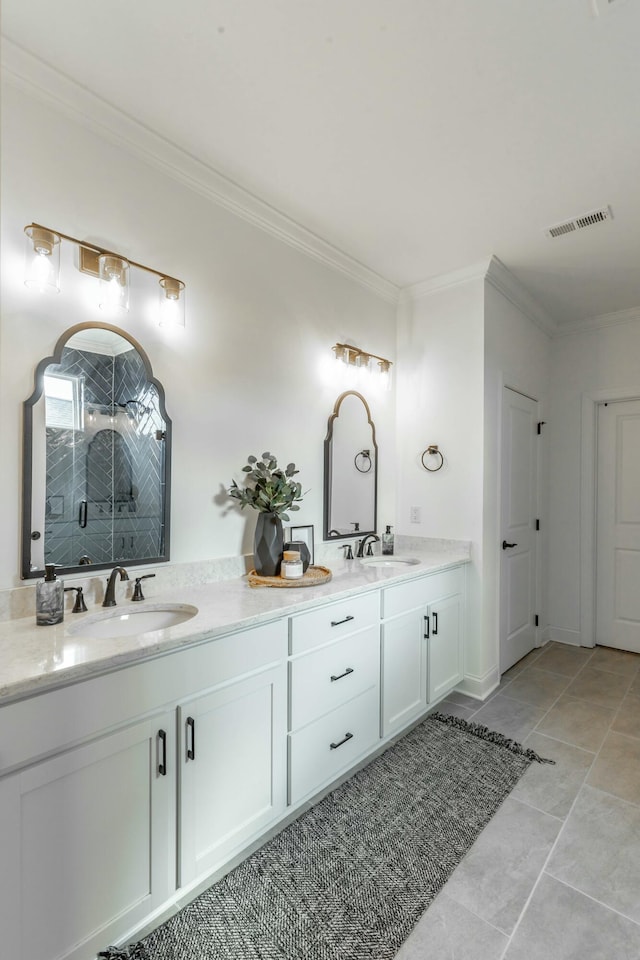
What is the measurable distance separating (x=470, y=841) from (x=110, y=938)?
1.28m

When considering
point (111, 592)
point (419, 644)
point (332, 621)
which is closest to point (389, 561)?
point (419, 644)

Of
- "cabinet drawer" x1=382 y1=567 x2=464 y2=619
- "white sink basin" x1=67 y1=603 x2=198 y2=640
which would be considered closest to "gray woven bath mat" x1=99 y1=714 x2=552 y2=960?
"cabinet drawer" x1=382 y1=567 x2=464 y2=619

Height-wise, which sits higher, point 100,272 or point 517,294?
point 517,294

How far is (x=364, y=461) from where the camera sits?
3117mm

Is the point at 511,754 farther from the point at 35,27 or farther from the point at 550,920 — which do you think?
the point at 35,27

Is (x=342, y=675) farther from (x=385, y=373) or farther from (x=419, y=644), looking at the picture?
(x=385, y=373)

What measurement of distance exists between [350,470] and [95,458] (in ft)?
5.33

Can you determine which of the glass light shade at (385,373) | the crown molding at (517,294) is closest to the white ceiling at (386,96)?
the crown molding at (517,294)

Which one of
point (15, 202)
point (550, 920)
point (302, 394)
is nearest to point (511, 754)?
point (550, 920)

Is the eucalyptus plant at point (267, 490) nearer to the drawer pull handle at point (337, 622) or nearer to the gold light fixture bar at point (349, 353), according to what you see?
the drawer pull handle at point (337, 622)

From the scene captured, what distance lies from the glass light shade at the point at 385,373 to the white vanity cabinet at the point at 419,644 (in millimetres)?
1349

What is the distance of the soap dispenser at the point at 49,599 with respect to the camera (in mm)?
1504

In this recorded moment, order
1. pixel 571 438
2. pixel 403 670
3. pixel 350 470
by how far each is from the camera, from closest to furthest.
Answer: pixel 403 670 < pixel 350 470 < pixel 571 438

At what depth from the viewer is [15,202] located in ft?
5.23
